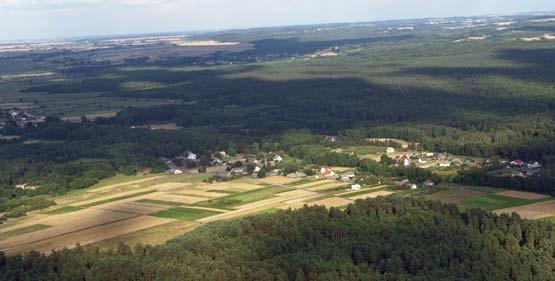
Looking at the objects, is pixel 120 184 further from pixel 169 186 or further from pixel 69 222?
pixel 69 222

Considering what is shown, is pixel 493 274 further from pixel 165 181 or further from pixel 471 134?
pixel 471 134

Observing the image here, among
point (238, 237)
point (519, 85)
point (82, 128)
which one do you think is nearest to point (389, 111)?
point (519, 85)

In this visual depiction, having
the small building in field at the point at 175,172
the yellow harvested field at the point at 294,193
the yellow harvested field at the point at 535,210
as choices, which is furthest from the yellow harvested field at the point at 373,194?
the small building in field at the point at 175,172

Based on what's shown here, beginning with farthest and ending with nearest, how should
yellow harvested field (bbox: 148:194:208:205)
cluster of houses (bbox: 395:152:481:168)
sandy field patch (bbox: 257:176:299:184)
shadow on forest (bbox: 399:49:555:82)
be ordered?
shadow on forest (bbox: 399:49:555:82)
cluster of houses (bbox: 395:152:481:168)
sandy field patch (bbox: 257:176:299:184)
yellow harvested field (bbox: 148:194:208:205)

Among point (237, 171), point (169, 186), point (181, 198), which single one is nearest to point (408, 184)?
point (237, 171)

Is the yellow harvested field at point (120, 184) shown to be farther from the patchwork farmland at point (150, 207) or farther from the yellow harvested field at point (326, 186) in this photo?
the yellow harvested field at point (326, 186)

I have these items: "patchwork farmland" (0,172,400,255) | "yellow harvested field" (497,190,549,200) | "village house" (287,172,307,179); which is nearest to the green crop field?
"patchwork farmland" (0,172,400,255)

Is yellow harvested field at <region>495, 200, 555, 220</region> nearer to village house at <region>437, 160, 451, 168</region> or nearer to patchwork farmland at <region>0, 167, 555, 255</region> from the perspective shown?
patchwork farmland at <region>0, 167, 555, 255</region>
